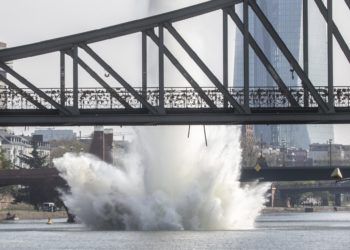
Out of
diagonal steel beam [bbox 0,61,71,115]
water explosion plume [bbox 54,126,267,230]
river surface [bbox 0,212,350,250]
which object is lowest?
river surface [bbox 0,212,350,250]

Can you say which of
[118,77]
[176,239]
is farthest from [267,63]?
[176,239]

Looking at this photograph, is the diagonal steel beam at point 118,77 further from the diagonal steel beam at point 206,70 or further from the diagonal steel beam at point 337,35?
the diagonal steel beam at point 337,35

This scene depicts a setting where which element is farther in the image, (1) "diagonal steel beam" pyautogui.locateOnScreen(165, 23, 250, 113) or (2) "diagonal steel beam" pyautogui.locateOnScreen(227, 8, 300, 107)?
(2) "diagonal steel beam" pyautogui.locateOnScreen(227, 8, 300, 107)

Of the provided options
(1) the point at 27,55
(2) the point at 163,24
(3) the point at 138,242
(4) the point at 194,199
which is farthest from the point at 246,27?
(4) the point at 194,199

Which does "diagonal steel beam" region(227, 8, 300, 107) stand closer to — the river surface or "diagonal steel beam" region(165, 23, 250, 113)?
"diagonal steel beam" region(165, 23, 250, 113)

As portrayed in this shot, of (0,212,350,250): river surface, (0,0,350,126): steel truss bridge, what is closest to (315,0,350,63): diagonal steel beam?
(0,0,350,126): steel truss bridge

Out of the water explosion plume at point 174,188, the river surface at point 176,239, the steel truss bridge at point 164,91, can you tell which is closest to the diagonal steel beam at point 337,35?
the steel truss bridge at point 164,91

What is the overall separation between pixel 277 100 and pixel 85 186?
73.0 m

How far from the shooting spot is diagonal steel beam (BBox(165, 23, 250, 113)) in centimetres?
7312

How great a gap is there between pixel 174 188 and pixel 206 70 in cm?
6800

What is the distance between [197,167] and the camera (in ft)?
463

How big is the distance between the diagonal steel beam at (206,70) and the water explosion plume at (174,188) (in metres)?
64.5

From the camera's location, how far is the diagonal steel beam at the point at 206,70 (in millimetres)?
73125

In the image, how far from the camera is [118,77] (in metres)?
73.2
